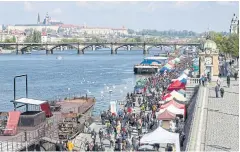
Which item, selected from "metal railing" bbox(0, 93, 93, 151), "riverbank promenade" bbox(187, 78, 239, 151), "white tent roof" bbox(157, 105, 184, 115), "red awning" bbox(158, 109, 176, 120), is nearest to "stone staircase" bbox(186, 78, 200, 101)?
"riverbank promenade" bbox(187, 78, 239, 151)

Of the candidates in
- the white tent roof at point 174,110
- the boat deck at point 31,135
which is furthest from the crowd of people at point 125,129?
the boat deck at point 31,135

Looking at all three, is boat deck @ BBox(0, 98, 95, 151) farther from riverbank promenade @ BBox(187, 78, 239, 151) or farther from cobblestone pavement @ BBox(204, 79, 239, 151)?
cobblestone pavement @ BBox(204, 79, 239, 151)

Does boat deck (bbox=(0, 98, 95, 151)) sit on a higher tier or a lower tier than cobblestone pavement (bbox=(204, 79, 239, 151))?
lower

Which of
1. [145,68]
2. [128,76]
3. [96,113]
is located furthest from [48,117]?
[145,68]

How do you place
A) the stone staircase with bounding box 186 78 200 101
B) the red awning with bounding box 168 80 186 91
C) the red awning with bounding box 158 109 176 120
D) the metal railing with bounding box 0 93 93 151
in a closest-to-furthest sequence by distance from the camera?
the metal railing with bounding box 0 93 93 151
the red awning with bounding box 158 109 176 120
the stone staircase with bounding box 186 78 200 101
the red awning with bounding box 168 80 186 91

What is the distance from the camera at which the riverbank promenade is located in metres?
18.0

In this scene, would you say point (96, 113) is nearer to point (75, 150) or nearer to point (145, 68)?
point (75, 150)

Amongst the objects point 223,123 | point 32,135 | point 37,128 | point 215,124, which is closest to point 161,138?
point 215,124

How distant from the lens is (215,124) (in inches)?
853

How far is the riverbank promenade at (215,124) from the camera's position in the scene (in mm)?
18000

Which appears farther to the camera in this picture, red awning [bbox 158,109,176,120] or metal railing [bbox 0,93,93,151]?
red awning [bbox 158,109,176,120]

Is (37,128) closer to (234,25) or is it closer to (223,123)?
(223,123)

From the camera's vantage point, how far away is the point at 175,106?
2709 cm

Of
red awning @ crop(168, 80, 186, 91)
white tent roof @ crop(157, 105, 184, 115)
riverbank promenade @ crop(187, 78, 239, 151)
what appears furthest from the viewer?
red awning @ crop(168, 80, 186, 91)
